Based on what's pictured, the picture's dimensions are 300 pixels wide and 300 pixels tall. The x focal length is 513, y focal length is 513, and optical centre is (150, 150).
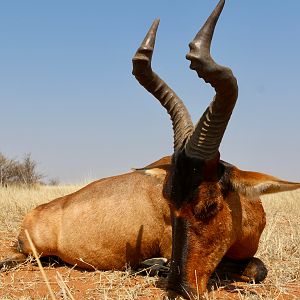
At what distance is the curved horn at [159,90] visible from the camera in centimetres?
499

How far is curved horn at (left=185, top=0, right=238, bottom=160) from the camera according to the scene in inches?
163

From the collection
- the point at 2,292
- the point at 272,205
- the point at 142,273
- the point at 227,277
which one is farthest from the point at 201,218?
the point at 272,205

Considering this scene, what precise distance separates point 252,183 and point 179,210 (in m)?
0.83

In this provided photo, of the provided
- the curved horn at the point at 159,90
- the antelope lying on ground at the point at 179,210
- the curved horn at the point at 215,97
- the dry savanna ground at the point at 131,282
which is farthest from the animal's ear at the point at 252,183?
the dry savanna ground at the point at 131,282

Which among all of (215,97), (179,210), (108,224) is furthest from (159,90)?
(108,224)

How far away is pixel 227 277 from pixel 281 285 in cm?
58

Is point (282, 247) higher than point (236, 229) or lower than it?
lower

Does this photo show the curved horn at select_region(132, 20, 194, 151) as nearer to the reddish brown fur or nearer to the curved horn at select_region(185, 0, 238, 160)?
the curved horn at select_region(185, 0, 238, 160)

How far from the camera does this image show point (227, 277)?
5.41m

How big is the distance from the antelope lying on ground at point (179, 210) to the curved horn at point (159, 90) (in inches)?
0.4

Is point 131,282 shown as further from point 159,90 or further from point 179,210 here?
point 159,90

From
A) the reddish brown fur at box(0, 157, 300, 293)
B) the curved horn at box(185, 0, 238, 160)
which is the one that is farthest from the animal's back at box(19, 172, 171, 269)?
the curved horn at box(185, 0, 238, 160)

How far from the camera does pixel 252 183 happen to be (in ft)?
15.8

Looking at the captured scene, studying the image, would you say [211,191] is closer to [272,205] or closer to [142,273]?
[142,273]
